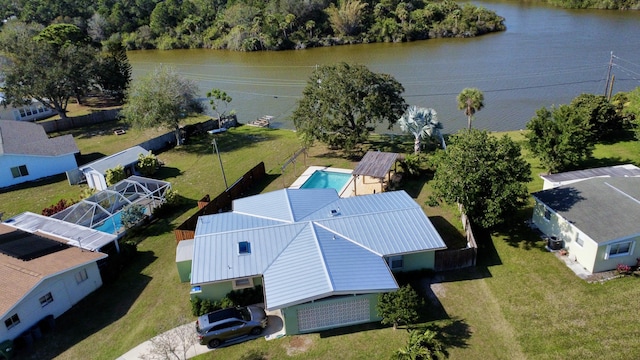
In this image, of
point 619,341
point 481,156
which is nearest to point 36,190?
point 481,156

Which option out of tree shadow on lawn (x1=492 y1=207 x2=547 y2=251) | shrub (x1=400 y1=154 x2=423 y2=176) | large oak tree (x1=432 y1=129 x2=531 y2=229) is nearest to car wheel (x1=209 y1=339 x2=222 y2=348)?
large oak tree (x1=432 y1=129 x2=531 y2=229)

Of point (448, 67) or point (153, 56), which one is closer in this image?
point (448, 67)

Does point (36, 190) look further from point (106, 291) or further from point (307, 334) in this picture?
point (307, 334)

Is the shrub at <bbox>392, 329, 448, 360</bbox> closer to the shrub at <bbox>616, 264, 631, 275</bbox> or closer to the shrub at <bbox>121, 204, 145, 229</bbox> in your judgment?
the shrub at <bbox>616, 264, 631, 275</bbox>

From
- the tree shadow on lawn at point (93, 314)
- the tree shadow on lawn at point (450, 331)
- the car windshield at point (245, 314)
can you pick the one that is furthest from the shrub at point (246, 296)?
the tree shadow on lawn at point (450, 331)

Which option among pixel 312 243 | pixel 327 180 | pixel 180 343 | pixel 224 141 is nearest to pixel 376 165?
pixel 327 180

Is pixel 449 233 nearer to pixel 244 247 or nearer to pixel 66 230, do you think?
pixel 244 247
